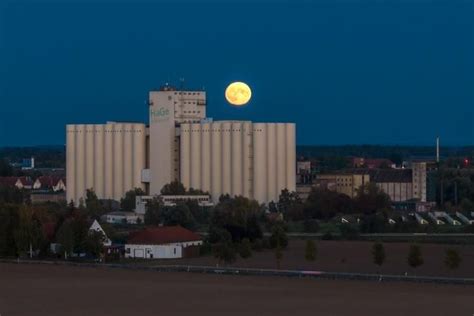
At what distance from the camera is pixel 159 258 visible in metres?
34.2

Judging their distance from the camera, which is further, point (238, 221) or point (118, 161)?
point (118, 161)

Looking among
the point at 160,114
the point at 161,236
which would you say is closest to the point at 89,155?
the point at 160,114

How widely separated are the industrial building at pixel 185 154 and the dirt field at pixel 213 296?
24.2 meters

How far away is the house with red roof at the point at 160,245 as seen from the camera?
34.5 meters

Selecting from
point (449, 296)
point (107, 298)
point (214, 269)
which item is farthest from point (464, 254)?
point (107, 298)

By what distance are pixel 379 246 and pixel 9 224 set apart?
30.7ft

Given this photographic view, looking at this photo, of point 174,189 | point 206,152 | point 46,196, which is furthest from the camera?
point 46,196

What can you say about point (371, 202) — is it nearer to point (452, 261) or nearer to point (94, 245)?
point (94, 245)

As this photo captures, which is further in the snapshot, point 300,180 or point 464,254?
point 300,180

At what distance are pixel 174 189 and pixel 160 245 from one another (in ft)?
56.6

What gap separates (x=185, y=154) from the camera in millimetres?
53844

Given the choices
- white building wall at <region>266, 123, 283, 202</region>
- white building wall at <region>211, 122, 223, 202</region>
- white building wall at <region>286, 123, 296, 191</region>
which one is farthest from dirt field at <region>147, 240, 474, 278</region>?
white building wall at <region>286, 123, 296, 191</region>

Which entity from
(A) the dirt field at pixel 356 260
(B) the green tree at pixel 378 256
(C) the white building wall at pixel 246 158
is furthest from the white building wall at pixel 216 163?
(B) the green tree at pixel 378 256

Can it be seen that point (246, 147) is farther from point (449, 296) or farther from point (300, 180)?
point (449, 296)
